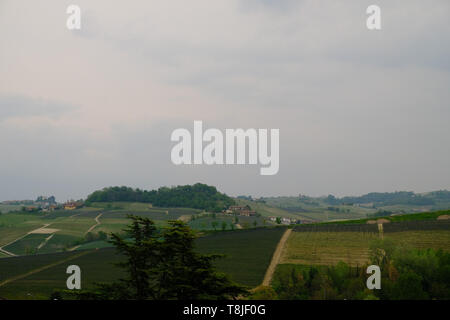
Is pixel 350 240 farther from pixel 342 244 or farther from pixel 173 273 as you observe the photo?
pixel 173 273

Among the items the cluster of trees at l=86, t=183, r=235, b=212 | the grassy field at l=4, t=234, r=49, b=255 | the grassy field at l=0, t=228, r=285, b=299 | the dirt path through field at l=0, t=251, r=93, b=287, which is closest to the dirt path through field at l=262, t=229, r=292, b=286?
the grassy field at l=0, t=228, r=285, b=299

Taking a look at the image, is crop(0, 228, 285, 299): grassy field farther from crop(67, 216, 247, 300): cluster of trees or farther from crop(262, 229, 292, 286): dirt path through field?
crop(67, 216, 247, 300): cluster of trees

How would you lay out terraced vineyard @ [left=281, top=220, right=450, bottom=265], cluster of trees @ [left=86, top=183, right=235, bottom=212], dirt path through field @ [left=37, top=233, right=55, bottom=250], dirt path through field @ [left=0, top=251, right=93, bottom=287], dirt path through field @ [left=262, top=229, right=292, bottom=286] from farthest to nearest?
cluster of trees @ [left=86, top=183, right=235, bottom=212]
dirt path through field @ [left=37, top=233, right=55, bottom=250]
terraced vineyard @ [left=281, top=220, right=450, bottom=265]
dirt path through field @ [left=0, top=251, right=93, bottom=287]
dirt path through field @ [left=262, top=229, right=292, bottom=286]

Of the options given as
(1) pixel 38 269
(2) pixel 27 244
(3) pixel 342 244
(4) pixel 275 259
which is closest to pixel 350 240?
(3) pixel 342 244

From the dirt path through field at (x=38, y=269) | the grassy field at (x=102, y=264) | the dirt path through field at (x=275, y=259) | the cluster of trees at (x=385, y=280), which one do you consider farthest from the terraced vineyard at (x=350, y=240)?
the dirt path through field at (x=38, y=269)

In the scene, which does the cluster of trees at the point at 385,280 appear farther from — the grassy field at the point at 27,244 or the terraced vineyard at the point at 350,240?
the grassy field at the point at 27,244

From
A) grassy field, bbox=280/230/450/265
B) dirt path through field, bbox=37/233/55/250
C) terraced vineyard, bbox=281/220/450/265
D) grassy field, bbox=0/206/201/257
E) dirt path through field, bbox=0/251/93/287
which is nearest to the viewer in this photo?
dirt path through field, bbox=0/251/93/287
